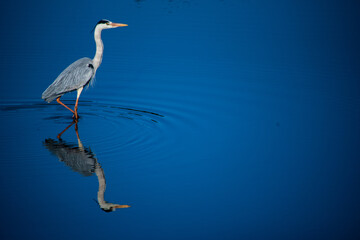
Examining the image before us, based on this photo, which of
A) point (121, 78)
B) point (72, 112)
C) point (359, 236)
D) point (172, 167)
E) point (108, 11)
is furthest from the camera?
point (108, 11)

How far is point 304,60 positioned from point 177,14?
18.7 ft

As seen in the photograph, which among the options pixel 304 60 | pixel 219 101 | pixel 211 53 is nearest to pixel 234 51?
pixel 211 53

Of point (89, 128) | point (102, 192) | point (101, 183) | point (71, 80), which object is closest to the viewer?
point (102, 192)

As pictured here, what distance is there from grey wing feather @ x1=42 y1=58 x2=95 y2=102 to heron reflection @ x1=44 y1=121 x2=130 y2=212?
1.41m

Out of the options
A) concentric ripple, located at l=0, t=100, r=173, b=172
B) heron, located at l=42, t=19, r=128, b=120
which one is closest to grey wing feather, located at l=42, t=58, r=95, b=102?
heron, located at l=42, t=19, r=128, b=120

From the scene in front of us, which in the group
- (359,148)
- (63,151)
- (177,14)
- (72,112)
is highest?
(177,14)

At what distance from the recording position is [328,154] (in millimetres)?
8828

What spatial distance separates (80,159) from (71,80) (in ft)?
9.73

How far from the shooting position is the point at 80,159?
818 centimetres

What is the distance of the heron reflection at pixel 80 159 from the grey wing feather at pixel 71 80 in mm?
1409

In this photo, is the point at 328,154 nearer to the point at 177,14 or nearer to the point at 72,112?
the point at 72,112

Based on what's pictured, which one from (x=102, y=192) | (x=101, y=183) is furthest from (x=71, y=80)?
(x=102, y=192)

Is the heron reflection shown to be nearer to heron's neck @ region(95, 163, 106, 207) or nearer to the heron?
heron's neck @ region(95, 163, 106, 207)

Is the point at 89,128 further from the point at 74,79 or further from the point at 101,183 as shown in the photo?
the point at 101,183
